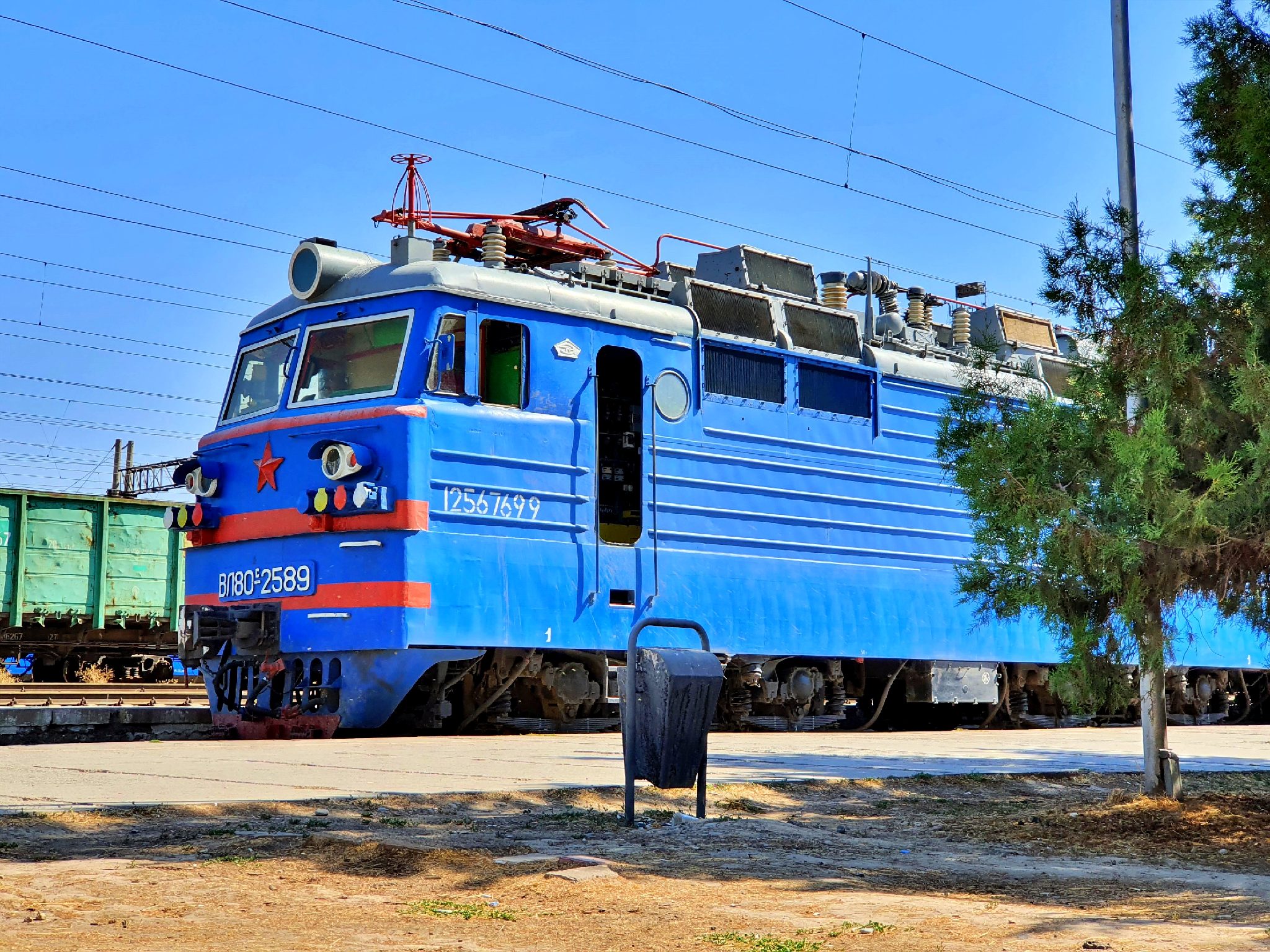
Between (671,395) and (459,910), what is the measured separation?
807 centimetres

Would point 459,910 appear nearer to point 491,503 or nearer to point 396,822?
point 396,822

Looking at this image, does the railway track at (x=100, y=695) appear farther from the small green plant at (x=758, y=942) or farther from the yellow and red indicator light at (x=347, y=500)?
the small green plant at (x=758, y=942)

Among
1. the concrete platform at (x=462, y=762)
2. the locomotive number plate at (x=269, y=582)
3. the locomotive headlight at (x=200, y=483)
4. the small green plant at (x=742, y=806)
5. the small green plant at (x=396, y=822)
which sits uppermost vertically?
the locomotive headlight at (x=200, y=483)

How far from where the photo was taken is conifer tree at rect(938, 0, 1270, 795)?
625cm

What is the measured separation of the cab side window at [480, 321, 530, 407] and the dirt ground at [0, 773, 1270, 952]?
4.68m

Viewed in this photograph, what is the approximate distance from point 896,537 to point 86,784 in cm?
895

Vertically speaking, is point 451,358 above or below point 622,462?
above

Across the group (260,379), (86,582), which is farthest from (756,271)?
(86,582)

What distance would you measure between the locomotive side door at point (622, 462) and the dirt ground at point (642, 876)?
4.45 metres

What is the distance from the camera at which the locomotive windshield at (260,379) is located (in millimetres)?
11633

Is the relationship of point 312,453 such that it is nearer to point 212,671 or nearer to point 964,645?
point 212,671

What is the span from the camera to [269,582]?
11.1 meters

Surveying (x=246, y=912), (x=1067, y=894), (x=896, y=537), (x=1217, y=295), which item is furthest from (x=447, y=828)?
(x=896, y=537)

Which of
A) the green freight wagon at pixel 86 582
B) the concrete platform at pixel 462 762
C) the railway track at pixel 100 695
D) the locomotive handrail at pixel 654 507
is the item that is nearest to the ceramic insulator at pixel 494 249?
the locomotive handrail at pixel 654 507
